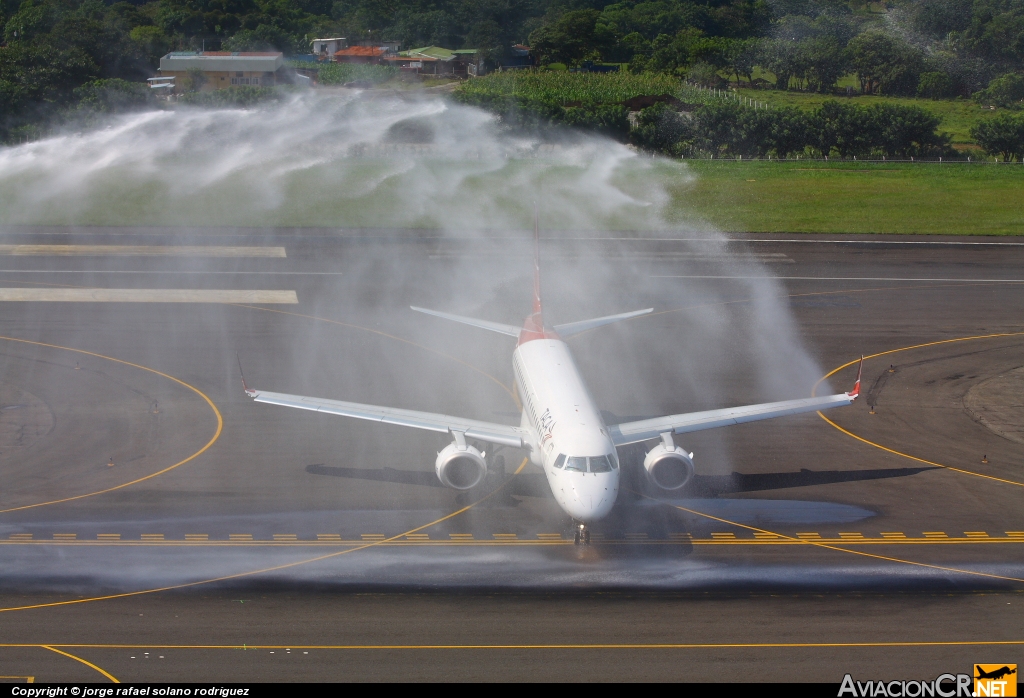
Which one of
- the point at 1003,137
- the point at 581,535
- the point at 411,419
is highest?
the point at 1003,137

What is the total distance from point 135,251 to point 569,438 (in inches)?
2007

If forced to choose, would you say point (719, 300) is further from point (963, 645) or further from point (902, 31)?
point (902, 31)

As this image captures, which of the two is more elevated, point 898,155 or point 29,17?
point 29,17

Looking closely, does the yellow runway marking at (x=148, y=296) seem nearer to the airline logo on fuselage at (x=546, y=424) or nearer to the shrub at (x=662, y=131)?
the airline logo on fuselage at (x=546, y=424)

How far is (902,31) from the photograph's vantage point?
12344 cm

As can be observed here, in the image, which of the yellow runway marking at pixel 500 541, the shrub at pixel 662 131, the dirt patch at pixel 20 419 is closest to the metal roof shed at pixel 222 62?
the shrub at pixel 662 131

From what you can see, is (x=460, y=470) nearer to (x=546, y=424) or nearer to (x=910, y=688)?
(x=546, y=424)

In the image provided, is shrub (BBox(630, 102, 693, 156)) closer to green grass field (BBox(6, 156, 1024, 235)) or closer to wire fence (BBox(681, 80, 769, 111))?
green grass field (BBox(6, 156, 1024, 235))

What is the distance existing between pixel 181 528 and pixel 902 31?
118 meters

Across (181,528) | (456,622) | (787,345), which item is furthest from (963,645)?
(787,345)

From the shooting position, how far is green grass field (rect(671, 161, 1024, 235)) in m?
86.8

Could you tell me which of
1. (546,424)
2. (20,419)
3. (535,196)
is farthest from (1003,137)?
(20,419)

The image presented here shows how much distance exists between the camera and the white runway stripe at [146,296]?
2395 inches

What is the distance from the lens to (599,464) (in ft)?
106
